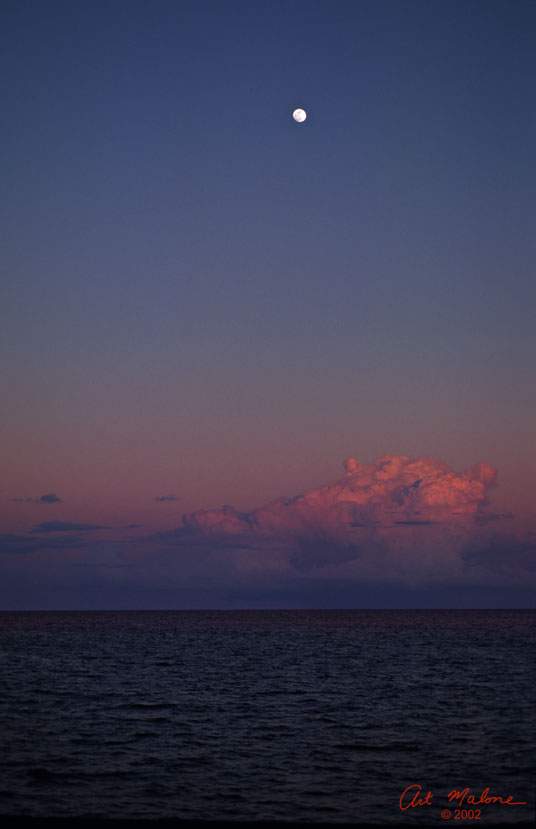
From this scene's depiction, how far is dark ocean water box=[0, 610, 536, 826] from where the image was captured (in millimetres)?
27344

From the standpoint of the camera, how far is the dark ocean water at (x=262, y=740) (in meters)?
27.3

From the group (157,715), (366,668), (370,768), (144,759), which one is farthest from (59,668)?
(370,768)
